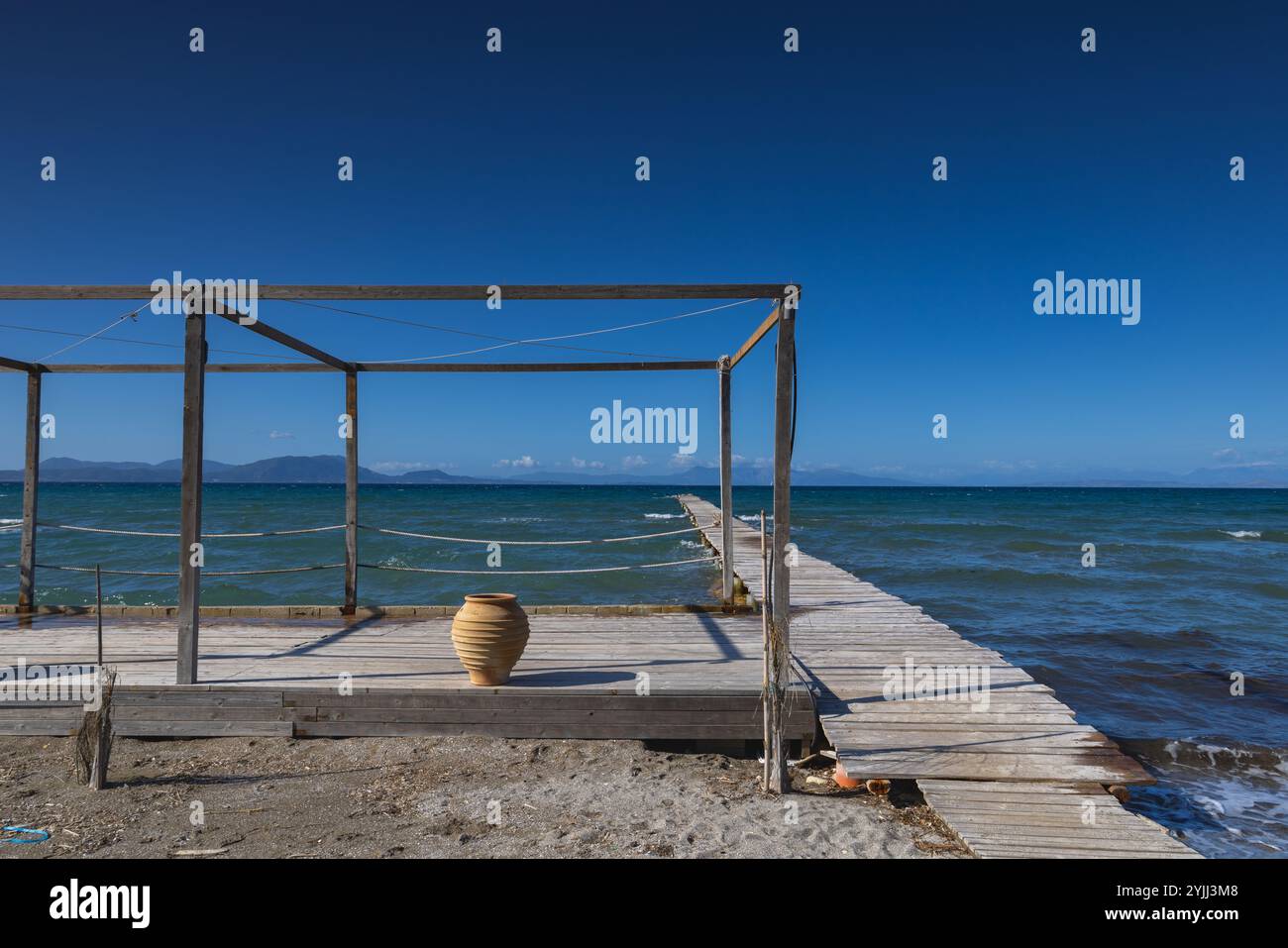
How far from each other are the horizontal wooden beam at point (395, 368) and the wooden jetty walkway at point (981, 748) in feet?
10.2

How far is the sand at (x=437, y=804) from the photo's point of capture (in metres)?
3.98

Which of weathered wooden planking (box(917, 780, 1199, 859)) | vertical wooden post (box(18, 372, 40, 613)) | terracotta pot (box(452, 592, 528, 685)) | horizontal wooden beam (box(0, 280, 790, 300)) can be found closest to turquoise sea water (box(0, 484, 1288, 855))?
weathered wooden planking (box(917, 780, 1199, 859))

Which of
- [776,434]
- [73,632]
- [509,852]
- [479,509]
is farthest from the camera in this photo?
[479,509]

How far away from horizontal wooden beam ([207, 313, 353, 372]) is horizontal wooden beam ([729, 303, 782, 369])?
379cm

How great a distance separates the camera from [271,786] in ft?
15.6

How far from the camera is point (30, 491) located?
8.23 m

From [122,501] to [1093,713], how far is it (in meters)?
63.8

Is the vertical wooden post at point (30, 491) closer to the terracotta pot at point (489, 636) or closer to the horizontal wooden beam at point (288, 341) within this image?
the horizontal wooden beam at point (288, 341)

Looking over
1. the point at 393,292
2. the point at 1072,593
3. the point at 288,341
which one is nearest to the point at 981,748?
the point at 393,292

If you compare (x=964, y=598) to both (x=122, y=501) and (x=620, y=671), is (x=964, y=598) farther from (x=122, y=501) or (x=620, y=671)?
(x=122, y=501)

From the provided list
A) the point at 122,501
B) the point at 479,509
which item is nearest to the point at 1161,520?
the point at 479,509

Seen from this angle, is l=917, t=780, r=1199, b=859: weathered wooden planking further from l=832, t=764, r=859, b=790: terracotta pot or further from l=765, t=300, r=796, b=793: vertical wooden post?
l=765, t=300, r=796, b=793: vertical wooden post

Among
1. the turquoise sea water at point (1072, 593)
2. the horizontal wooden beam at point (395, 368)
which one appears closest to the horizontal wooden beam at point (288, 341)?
the horizontal wooden beam at point (395, 368)
